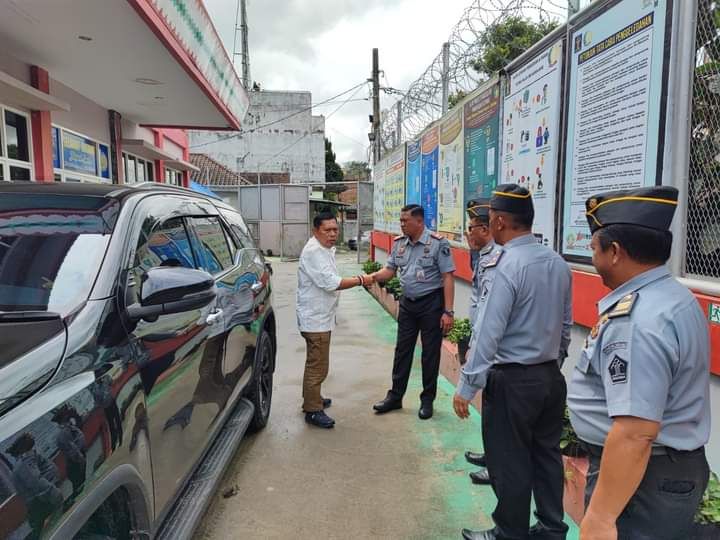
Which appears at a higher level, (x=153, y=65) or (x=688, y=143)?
(x=153, y=65)

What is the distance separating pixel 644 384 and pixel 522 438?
41.9 inches

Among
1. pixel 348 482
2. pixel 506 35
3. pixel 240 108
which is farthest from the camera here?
pixel 240 108

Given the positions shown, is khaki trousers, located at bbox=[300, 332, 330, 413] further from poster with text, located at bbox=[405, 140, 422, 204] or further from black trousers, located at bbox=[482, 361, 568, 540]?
poster with text, located at bbox=[405, 140, 422, 204]

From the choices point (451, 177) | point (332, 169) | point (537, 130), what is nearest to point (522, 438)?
point (537, 130)

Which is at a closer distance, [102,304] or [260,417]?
[102,304]

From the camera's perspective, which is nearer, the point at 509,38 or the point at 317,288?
the point at 317,288

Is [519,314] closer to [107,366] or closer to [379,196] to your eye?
[107,366]

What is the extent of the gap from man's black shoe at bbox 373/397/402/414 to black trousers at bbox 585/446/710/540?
2.89m

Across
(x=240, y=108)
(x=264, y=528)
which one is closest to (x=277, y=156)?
(x=240, y=108)

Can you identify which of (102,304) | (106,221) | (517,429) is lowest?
(517,429)

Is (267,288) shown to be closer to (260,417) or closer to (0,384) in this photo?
(260,417)

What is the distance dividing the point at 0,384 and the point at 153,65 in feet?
18.7

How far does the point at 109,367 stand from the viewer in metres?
1.53

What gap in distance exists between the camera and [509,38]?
4.73 meters
